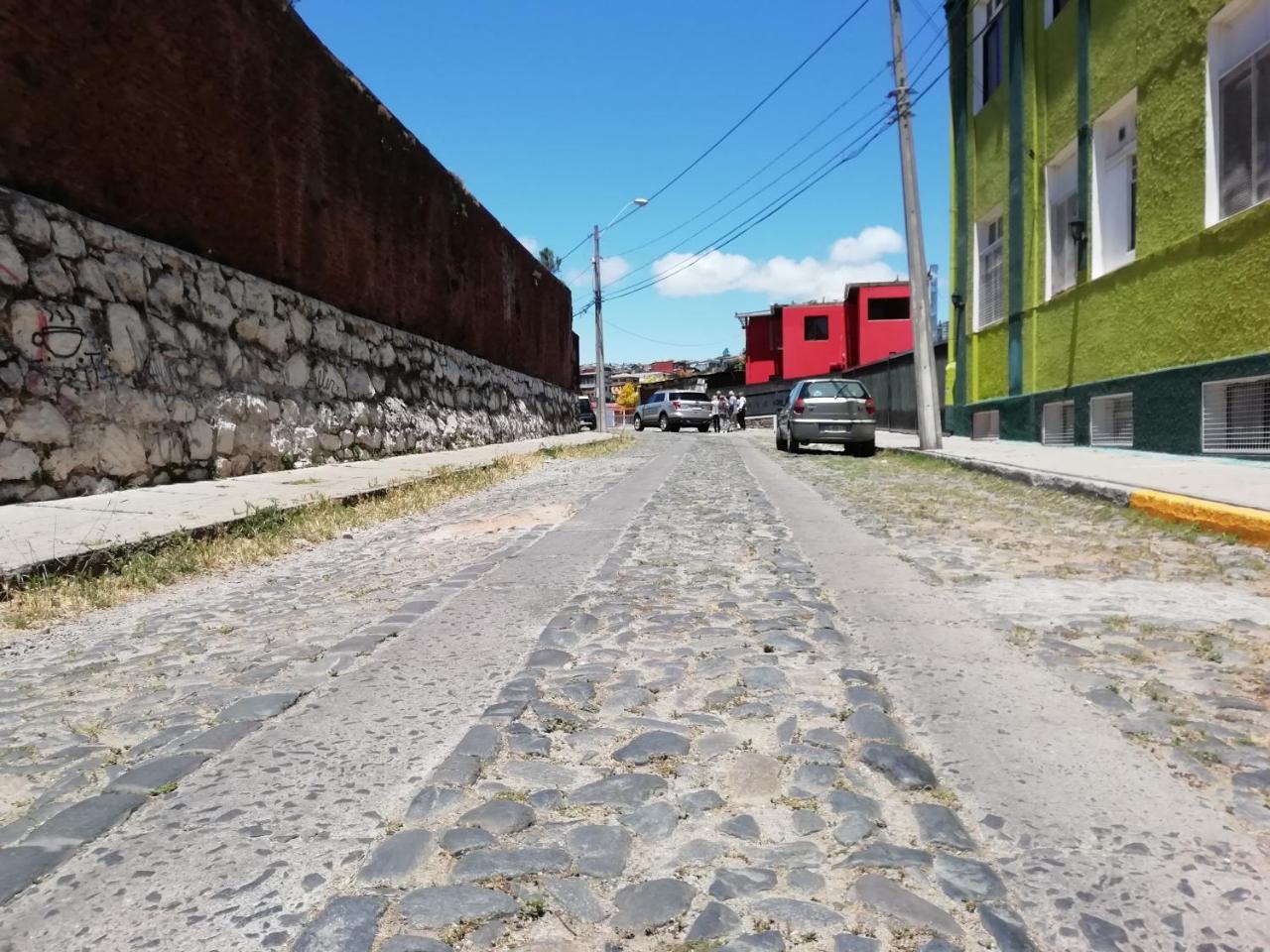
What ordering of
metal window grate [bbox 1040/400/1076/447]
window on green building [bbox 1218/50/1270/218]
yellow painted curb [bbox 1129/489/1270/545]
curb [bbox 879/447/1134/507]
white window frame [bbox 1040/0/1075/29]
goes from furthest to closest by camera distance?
1. white window frame [bbox 1040/0/1075/29]
2. metal window grate [bbox 1040/400/1076/447]
3. window on green building [bbox 1218/50/1270/218]
4. curb [bbox 879/447/1134/507]
5. yellow painted curb [bbox 1129/489/1270/545]

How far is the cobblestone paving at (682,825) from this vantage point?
1830 millimetres

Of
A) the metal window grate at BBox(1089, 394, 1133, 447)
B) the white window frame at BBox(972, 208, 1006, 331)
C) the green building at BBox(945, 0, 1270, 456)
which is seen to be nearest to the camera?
the green building at BBox(945, 0, 1270, 456)

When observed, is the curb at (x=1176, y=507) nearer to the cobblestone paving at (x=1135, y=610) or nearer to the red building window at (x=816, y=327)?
the cobblestone paving at (x=1135, y=610)

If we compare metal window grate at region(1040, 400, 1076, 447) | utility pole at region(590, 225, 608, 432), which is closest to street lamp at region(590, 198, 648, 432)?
utility pole at region(590, 225, 608, 432)

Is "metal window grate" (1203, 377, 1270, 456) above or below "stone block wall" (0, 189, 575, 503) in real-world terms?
below

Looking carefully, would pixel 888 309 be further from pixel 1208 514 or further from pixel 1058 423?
pixel 1208 514

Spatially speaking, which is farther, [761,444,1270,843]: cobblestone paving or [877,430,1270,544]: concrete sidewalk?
[877,430,1270,544]: concrete sidewalk

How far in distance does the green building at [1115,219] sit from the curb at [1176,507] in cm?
214

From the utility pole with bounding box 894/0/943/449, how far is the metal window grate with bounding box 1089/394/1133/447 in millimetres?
3196

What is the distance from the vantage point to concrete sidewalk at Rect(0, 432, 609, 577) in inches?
209

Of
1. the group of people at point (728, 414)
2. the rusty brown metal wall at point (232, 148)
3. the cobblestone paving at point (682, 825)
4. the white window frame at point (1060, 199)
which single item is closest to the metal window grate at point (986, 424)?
the white window frame at point (1060, 199)

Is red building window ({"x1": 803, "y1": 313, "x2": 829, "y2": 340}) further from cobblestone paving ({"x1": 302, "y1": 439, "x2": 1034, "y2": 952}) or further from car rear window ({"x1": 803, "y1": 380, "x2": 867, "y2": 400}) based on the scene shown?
cobblestone paving ({"x1": 302, "y1": 439, "x2": 1034, "y2": 952})

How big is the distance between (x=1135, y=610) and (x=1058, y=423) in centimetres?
1161

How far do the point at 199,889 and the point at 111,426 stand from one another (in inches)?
265
